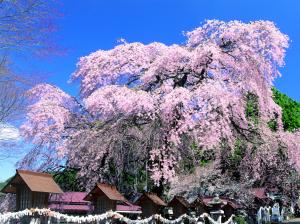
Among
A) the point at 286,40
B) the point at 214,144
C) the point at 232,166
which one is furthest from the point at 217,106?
the point at 232,166

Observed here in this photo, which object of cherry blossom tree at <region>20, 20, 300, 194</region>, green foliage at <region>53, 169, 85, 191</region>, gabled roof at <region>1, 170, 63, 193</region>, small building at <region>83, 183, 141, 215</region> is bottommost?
small building at <region>83, 183, 141, 215</region>

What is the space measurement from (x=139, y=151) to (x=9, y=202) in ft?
19.5

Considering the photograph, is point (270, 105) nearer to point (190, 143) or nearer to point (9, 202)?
point (190, 143)

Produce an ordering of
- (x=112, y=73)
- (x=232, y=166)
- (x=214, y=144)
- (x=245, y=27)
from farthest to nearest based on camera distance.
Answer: (x=232, y=166) < (x=112, y=73) < (x=245, y=27) < (x=214, y=144)

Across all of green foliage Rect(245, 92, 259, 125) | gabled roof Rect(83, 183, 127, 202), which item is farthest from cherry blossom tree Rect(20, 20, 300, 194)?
gabled roof Rect(83, 183, 127, 202)

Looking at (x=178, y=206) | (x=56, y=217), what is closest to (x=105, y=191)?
(x=56, y=217)

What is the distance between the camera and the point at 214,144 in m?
18.0

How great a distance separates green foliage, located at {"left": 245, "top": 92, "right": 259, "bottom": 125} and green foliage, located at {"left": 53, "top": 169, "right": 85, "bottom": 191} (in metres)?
8.85

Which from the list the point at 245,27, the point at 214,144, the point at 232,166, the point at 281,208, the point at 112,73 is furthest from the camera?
the point at 281,208

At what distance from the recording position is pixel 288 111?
45.5m

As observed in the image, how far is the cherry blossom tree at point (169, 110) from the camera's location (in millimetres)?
18172

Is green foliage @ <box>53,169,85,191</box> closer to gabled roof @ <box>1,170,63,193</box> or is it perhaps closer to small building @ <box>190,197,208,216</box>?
small building @ <box>190,197,208,216</box>

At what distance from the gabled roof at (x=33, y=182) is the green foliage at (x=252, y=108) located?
37.0 feet

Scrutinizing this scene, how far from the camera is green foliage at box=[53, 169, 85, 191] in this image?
20616 millimetres
